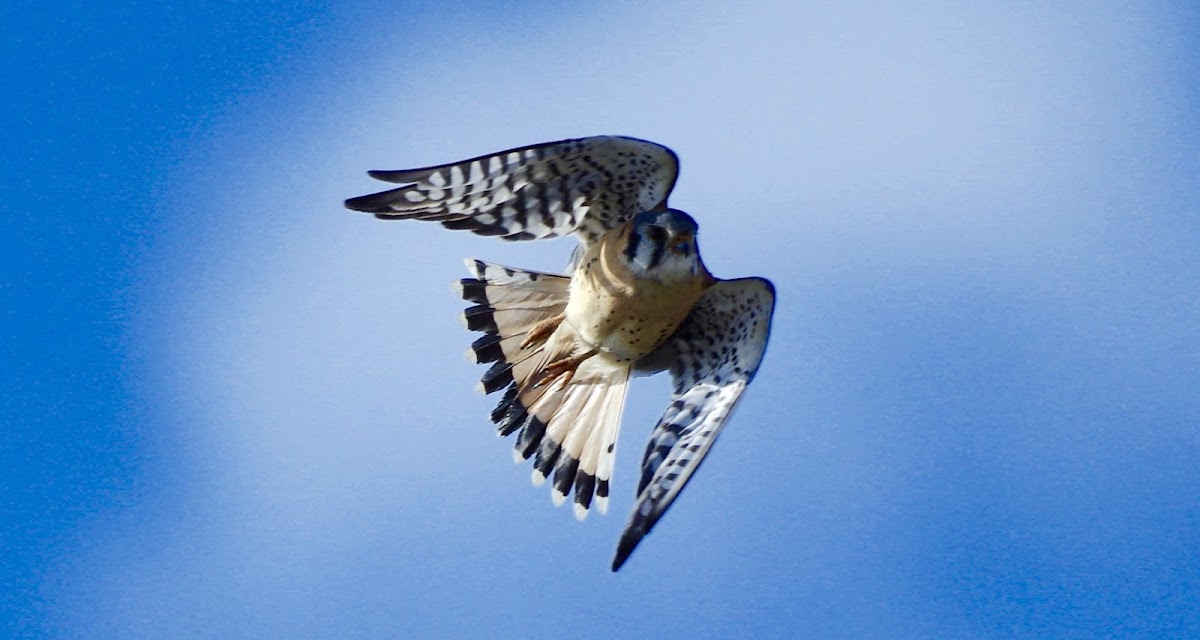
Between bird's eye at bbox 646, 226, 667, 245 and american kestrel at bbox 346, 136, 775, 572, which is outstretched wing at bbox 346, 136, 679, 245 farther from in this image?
bird's eye at bbox 646, 226, 667, 245

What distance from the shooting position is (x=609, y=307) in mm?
6594

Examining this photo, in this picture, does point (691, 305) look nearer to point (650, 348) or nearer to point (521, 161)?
point (650, 348)

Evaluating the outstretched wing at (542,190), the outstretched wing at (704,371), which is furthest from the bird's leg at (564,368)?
the outstretched wing at (542,190)

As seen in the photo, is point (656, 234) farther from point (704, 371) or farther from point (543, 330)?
point (543, 330)

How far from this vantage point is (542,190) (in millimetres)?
6578

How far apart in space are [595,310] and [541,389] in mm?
716

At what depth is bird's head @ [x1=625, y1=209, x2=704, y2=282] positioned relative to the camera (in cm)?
632

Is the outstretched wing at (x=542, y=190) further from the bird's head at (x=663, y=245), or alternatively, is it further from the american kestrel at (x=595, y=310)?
the bird's head at (x=663, y=245)

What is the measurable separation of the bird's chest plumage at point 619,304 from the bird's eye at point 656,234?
0.19m

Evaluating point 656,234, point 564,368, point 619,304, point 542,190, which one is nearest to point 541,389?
point 564,368

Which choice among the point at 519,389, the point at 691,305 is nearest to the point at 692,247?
the point at 691,305

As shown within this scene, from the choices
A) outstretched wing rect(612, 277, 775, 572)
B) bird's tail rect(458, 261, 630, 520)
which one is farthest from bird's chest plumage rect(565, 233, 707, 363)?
bird's tail rect(458, 261, 630, 520)

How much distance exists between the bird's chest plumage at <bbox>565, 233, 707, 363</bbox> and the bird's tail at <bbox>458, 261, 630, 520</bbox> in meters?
0.29

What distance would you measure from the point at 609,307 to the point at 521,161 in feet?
2.57
